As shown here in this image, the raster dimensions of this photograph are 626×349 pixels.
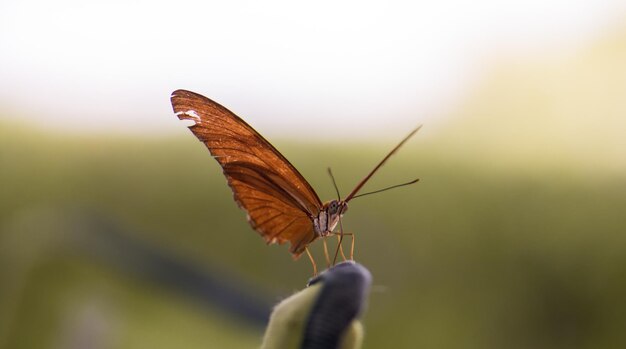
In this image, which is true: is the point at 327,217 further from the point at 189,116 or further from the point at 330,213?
the point at 189,116

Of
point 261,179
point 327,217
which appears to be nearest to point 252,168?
point 261,179

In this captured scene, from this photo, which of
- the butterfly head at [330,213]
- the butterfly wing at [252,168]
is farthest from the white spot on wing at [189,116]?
the butterfly head at [330,213]

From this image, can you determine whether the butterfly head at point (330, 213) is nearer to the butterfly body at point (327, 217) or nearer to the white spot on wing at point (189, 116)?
the butterfly body at point (327, 217)

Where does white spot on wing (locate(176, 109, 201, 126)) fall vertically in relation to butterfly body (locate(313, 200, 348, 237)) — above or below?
above

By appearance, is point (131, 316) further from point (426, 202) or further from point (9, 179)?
point (426, 202)

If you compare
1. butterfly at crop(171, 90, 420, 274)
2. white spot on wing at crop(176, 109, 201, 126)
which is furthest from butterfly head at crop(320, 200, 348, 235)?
white spot on wing at crop(176, 109, 201, 126)

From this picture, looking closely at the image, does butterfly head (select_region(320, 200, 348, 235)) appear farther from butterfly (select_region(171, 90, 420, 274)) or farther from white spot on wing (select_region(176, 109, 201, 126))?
white spot on wing (select_region(176, 109, 201, 126))

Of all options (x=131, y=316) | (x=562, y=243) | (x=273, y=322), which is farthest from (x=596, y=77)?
(x=273, y=322)
